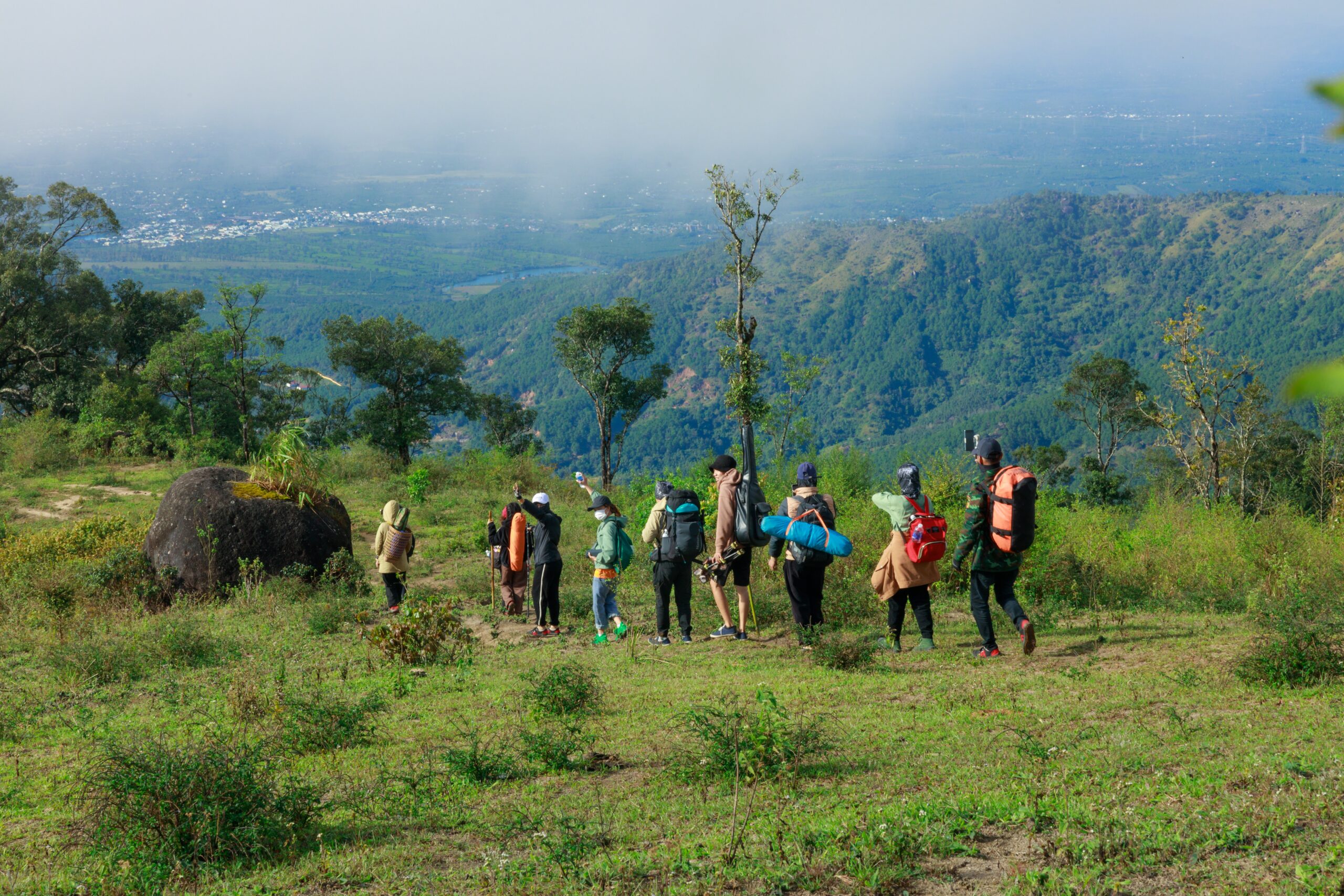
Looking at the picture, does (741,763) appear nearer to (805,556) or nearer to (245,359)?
(805,556)

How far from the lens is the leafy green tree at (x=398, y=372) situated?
115 ft

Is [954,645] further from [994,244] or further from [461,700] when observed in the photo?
[994,244]

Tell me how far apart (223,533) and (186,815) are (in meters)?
8.43

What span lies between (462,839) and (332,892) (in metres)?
0.68

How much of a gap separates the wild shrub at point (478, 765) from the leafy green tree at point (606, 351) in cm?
2845

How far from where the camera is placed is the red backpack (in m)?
7.82

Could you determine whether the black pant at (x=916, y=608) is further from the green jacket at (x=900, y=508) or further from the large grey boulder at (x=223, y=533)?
the large grey boulder at (x=223, y=533)

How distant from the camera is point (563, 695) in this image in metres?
6.43

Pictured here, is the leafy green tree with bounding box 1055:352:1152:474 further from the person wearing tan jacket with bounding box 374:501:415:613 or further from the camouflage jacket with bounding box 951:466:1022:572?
the camouflage jacket with bounding box 951:466:1022:572

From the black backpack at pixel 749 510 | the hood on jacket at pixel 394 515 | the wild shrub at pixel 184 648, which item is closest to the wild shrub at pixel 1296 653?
the black backpack at pixel 749 510

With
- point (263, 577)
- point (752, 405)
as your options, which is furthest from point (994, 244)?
point (263, 577)

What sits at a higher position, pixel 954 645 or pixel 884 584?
pixel 884 584

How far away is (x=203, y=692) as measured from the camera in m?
7.48

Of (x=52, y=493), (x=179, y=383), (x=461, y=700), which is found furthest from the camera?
(x=179, y=383)
